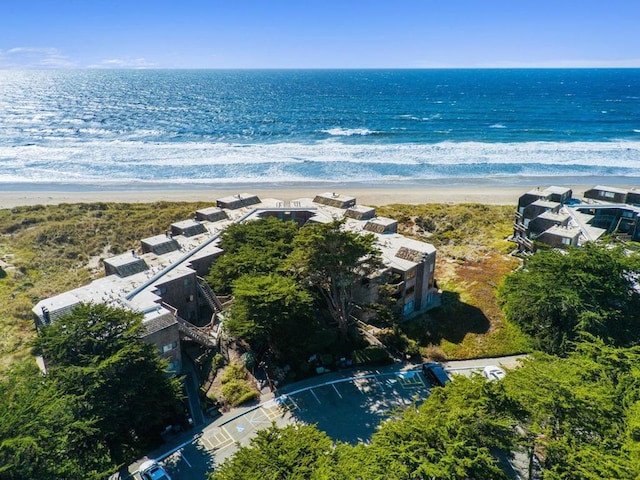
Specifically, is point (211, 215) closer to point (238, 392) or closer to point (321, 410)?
point (238, 392)

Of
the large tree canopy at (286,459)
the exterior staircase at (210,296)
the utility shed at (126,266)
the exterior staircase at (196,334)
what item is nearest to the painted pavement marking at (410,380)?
the large tree canopy at (286,459)

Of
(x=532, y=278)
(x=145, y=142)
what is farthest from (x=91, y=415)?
(x=145, y=142)

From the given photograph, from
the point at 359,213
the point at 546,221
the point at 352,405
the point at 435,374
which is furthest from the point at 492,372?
the point at 359,213

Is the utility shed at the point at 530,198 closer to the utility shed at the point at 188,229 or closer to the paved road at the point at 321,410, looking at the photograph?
the paved road at the point at 321,410

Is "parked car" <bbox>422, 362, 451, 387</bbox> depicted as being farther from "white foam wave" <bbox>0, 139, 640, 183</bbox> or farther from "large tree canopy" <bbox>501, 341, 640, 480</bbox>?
"white foam wave" <bbox>0, 139, 640, 183</bbox>

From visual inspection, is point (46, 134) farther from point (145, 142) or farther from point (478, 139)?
point (478, 139)

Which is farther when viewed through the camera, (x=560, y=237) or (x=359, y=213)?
(x=359, y=213)
